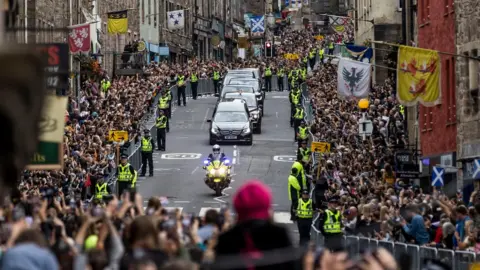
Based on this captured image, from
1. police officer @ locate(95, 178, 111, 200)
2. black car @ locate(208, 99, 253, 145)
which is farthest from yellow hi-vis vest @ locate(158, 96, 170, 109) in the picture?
police officer @ locate(95, 178, 111, 200)

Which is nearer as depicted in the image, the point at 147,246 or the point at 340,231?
the point at 147,246

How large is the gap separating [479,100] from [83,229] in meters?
24.1

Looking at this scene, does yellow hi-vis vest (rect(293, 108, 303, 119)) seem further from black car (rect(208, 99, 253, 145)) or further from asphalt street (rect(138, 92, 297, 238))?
black car (rect(208, 99, 253, 145))

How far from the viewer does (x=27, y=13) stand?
53.8m

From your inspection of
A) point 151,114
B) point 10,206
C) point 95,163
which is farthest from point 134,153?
point 10,206

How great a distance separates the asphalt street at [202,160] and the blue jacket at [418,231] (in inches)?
399

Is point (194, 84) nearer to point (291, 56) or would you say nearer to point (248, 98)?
point (248, 98)

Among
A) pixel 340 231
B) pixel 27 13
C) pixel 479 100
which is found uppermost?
pixel 27 13

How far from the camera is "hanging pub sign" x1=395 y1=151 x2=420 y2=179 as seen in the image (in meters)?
33.5

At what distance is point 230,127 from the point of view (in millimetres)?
54875

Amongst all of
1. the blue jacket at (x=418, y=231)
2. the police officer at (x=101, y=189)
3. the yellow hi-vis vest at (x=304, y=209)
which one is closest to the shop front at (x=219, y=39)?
the police officer at (x=101, y=189)

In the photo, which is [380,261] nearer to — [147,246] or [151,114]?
[147,246]

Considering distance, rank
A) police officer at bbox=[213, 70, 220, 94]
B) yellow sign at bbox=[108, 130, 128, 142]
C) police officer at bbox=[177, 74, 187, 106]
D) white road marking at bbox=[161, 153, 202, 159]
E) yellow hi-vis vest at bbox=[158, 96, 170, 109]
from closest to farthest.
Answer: yellow sign at bbox=[108, 130, 128, 142]
white road marking at bbox=[161, 153, 202, 159]
yellow hi-vis vest at bbox=[158, 96, 170, 109]
police officer at bbox=[177, 74, 187, 106]
police officer at bbox=[213, 70, 220, 94]

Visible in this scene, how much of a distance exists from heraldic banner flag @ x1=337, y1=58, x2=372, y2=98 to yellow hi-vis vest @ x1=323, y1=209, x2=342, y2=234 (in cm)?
1168
